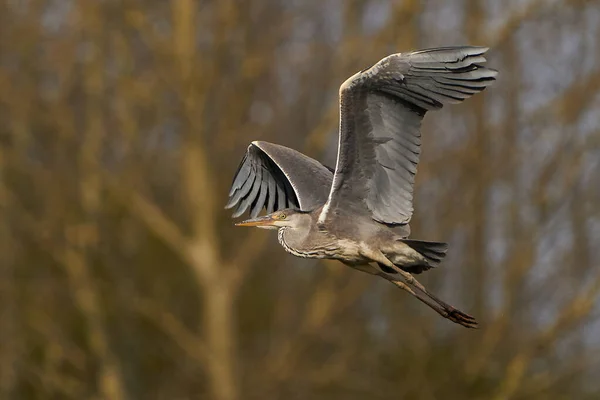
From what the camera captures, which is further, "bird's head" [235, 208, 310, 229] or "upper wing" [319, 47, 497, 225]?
"bird's head" [235, 208, 310, 229]

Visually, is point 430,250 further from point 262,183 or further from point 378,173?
point 262,183

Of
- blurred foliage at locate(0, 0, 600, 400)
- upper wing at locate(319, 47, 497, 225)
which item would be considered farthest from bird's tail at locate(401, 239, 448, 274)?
blurred foliage at locate(0, 0, 600, 400)

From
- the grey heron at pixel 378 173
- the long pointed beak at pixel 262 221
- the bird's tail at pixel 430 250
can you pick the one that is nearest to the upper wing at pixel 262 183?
the grey heron at pixel 378 173

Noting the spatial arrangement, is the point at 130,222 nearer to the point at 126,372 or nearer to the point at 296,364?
the point at 126,372

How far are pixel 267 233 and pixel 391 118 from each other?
10404 millimetres

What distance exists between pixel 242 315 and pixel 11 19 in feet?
23.8

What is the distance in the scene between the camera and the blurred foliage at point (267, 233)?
53.6ft

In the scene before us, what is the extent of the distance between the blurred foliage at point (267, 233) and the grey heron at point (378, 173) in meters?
6.98

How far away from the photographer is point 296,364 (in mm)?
18656

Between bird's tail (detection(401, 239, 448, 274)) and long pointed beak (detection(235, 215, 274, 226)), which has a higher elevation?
long pointed beak (detection(235, 215, 274, 226))

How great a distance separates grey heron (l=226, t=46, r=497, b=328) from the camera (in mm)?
7180

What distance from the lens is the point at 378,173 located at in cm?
774

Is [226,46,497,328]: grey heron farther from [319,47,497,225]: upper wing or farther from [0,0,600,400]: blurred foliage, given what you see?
[0,0,600,400]: blurred foliage

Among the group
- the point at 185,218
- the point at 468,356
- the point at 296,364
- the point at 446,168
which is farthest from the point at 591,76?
the point at 185,218
